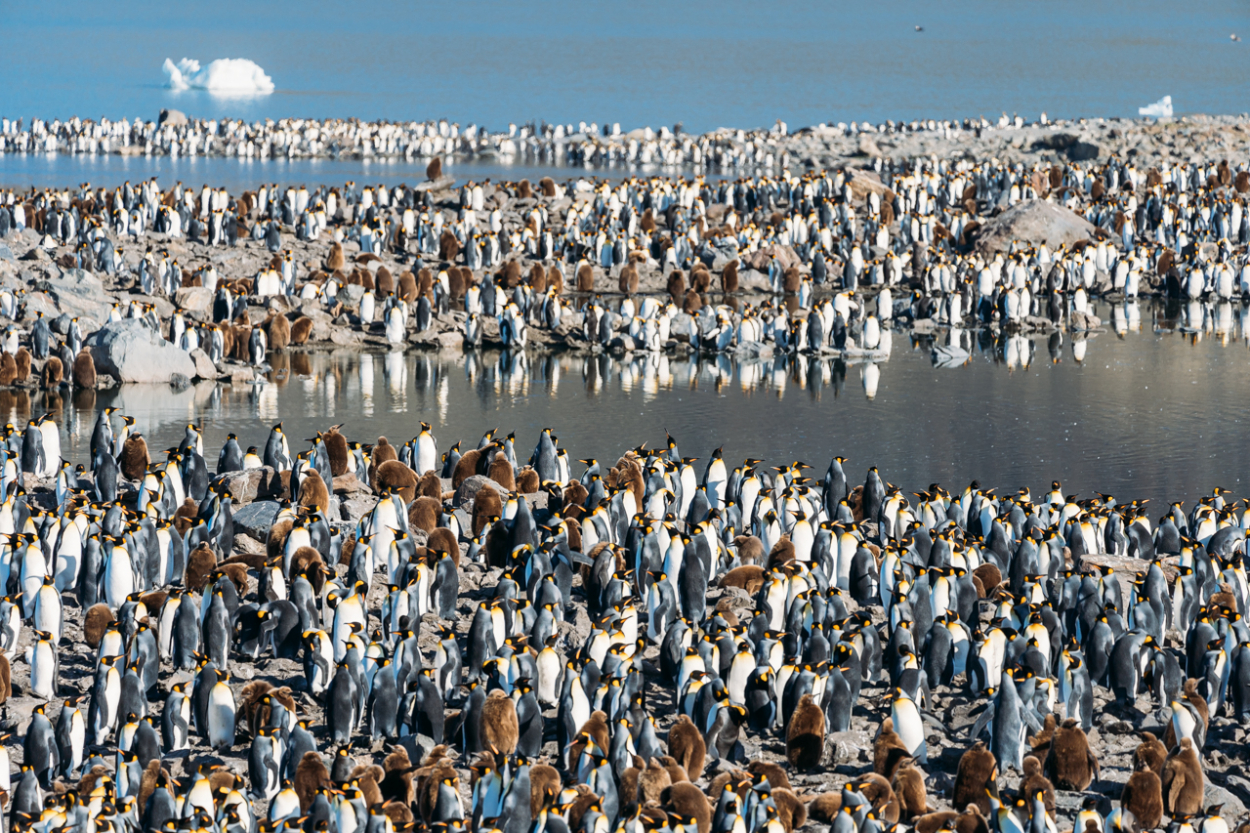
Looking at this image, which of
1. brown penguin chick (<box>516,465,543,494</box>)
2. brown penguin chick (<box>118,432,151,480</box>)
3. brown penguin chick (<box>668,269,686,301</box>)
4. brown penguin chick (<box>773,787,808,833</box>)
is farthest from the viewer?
brown penguin chick (<box>668,269,686,301</box>)

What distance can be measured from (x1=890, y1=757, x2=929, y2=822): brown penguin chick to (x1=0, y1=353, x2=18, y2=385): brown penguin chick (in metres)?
16.9

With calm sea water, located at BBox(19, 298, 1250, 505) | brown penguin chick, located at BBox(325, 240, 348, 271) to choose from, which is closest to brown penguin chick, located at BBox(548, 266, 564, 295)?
brown penguin chick, located at BBox(325, 240, 348, 271)

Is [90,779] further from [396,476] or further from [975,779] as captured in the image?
[396,476]

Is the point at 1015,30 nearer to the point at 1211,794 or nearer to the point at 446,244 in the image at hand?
the point at 446,244

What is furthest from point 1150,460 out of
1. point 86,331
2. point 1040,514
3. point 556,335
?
point 86,331

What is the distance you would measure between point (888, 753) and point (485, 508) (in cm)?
597

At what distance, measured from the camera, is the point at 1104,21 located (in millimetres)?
149500

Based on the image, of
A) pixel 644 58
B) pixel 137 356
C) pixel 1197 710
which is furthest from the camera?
pixel 644 58

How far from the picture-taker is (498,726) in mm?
9570

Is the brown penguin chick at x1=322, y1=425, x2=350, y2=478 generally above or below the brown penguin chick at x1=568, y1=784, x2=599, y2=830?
above

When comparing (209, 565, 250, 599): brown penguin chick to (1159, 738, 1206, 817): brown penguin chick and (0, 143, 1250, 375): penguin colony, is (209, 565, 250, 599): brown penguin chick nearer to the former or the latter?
(1159, 738, 1206, 817): brown penguin chick

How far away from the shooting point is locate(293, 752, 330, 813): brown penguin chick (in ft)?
29.1

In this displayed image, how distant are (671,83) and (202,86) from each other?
98.8 feet

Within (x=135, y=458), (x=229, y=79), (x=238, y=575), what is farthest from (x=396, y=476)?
(x=229, y=79)
